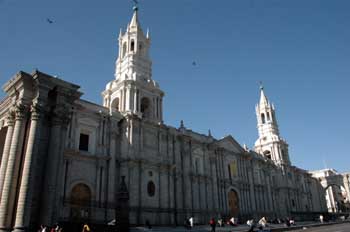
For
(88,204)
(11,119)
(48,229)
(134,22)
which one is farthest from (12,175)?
(134,22)

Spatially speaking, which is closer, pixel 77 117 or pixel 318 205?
pixel 77 117

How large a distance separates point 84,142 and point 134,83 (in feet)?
31.6

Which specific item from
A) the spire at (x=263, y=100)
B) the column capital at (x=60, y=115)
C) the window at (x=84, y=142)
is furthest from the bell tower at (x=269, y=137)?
the column capital at (x=60, y=115)

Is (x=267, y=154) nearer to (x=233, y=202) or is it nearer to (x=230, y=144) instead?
(x=230, y=144)

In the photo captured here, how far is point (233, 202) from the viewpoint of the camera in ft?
137

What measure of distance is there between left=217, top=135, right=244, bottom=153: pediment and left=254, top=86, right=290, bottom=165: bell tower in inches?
468

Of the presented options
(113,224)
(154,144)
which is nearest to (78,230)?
(113,224)

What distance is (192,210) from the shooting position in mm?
34531

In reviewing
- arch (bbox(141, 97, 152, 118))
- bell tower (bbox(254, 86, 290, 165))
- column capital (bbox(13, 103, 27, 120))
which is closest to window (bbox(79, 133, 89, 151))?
arch (bbox(141, 97, 152, 118))

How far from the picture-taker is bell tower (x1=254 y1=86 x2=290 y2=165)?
183 ft

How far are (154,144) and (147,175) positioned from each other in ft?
12.4

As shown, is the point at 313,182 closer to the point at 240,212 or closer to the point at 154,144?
the point at 240,212

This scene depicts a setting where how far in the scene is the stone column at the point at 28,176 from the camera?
572 inches

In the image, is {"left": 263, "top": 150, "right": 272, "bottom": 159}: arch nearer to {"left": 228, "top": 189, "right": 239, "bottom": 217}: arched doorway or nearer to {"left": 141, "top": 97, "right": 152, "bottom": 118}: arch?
{"left": 228, "top": 189, "right": 239, "bottom": 217}: arched doorway
